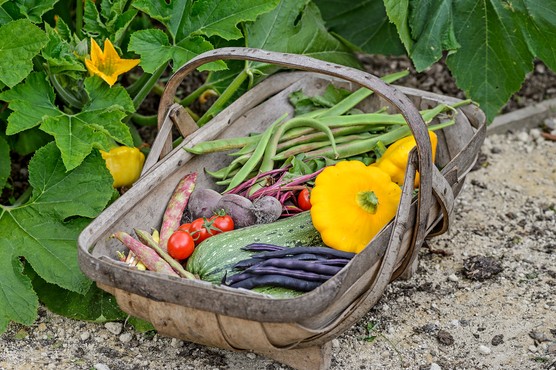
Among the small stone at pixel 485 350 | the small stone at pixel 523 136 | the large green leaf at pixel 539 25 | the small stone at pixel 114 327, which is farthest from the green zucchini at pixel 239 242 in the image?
the small stone at pixel 523 136

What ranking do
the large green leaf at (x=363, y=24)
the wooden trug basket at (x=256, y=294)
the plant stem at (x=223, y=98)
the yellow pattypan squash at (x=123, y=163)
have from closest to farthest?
the wooden trug basket at (x=256, y=294), the yellow pattypan squash at (x=123, y=163), the plant stem at (x=223, y=98), the large green leaf at (x=363, y=24)

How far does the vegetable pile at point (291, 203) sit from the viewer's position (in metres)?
2.96

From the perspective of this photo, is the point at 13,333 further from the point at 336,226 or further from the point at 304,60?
the point at 304,60

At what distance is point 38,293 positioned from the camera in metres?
3.50

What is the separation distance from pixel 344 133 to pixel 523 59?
1.02 meters

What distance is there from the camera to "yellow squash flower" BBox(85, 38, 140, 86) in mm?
3463

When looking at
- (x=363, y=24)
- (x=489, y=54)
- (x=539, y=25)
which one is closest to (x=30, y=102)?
(x=363, y=24)

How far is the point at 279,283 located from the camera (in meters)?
2.84

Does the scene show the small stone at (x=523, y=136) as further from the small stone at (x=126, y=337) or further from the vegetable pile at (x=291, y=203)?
the small stone at (x=126, y=337)

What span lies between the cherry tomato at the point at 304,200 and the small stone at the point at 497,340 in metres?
0.87

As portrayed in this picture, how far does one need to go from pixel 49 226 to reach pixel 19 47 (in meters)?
0.71

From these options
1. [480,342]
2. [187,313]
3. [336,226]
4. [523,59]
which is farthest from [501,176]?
[187,313]

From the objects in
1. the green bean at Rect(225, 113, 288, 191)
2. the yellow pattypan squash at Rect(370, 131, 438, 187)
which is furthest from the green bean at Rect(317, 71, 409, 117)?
the yellow pattypan squash at Rect(370, 131, 438, 187)

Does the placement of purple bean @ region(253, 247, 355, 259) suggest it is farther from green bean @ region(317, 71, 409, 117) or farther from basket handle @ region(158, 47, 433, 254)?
green bean @ region(317, 71, 409, 117)
